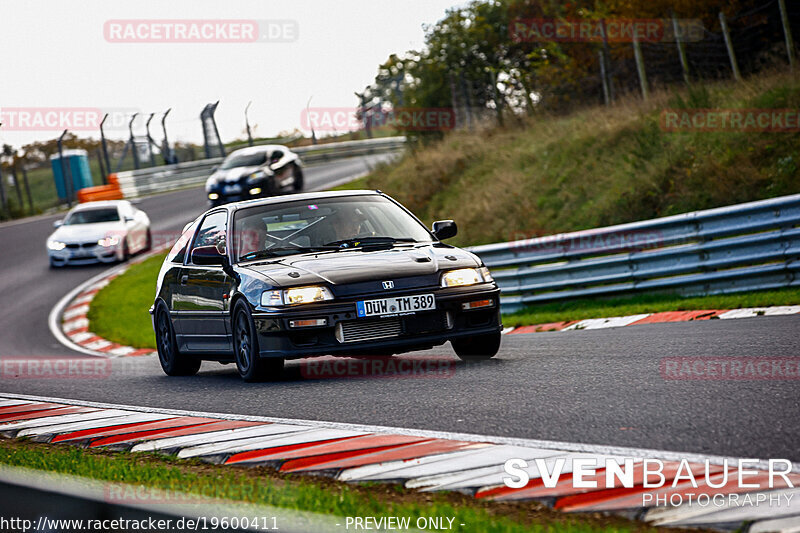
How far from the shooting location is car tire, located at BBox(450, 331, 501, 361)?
8.21 meters

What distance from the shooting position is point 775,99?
15.6 meters

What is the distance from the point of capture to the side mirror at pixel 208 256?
864 centimetres

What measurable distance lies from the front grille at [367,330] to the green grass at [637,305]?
468 cm

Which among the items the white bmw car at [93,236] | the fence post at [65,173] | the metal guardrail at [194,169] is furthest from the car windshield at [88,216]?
the metal guardrail at [194,169]

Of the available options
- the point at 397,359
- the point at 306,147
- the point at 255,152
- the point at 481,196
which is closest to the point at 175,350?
the point at 397,359

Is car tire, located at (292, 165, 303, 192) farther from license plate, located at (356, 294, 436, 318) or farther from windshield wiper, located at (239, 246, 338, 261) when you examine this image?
license plate, located at (356, 294, 436, 318)

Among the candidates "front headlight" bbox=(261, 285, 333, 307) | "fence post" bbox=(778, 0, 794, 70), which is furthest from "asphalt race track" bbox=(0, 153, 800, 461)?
"fence post" bbox=(778, 0, 794, 70)

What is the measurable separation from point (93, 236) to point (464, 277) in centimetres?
1844

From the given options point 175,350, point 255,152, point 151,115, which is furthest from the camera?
point 151,115

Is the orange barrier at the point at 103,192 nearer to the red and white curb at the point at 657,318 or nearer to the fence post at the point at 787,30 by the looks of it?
the fence post at the point at 787,30

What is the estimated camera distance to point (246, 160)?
28.3 meters

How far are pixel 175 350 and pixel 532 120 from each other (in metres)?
15.2

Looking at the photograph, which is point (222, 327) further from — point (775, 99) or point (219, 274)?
point (775, 99)

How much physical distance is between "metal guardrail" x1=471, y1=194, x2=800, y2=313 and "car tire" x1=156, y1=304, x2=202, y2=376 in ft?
17.5
